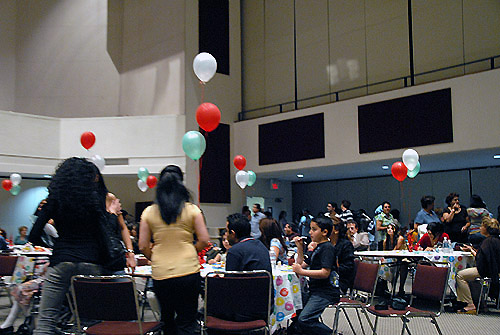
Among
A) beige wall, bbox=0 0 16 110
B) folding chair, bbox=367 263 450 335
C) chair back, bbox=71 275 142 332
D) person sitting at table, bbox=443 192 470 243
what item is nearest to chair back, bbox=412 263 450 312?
folding chair, bbox=367 263 450 335

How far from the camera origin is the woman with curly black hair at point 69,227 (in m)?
2.92

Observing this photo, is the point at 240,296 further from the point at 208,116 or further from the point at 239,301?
→ the point at 208,116

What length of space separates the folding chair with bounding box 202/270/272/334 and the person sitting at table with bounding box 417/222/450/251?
4.55m

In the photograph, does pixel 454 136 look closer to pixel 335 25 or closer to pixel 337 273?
pixel 335 25

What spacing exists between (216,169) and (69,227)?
10.2m

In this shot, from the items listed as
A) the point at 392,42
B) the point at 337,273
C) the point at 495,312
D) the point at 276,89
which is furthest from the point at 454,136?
the point at 337,273

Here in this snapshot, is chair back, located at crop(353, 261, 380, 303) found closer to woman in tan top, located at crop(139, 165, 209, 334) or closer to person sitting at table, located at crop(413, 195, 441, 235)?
woman in tan top, located at crop(139, 165, 209, 334)

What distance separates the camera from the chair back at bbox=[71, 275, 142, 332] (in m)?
3.05

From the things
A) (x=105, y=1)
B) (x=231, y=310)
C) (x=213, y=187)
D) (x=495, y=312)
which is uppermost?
(x=105, y=1)

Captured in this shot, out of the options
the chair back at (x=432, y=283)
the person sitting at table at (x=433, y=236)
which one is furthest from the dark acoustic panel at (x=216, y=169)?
the chair back at (x=432, y=283)

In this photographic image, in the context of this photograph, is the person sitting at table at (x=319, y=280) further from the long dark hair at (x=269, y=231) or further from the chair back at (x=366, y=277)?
the long dark hair at (x=269, y=231)

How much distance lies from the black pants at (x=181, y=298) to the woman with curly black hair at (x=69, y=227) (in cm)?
48

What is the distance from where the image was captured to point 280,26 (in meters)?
13.8

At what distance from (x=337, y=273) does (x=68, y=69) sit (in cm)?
1245
